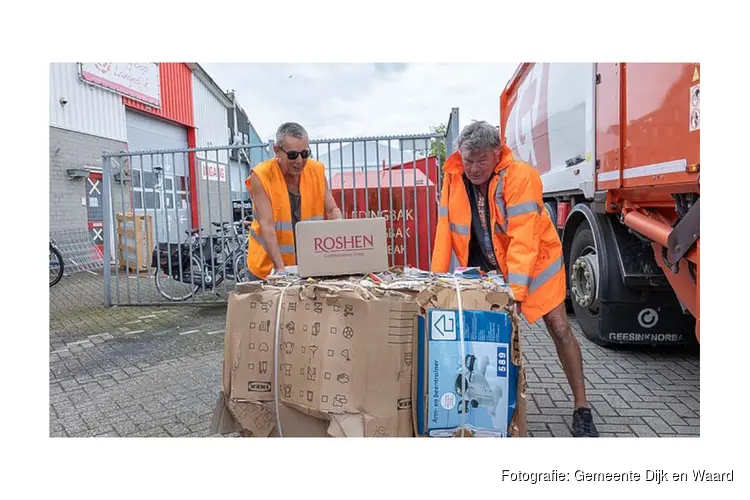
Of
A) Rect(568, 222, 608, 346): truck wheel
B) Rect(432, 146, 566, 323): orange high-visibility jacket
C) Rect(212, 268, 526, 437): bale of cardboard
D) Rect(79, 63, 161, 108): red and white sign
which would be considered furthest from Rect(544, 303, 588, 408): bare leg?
Rect(79, 63, 161, 108): red and white sign

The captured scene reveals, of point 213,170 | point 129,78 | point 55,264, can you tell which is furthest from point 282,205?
point 129,78

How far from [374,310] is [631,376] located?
2755 mm

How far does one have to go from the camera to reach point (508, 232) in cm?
262

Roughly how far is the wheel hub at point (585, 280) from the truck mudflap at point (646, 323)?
0.15 meters

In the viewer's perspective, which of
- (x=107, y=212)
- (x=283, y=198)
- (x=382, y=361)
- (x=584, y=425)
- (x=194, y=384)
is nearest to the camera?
(x=382, y=361)

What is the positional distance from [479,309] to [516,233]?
0.68 metres

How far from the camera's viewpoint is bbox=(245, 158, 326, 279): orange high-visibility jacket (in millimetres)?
3168

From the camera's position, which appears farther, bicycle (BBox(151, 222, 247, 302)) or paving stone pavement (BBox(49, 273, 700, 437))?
bicycle (BBox(151, 222, 247, 302))

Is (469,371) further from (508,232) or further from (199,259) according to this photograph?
(199,259)

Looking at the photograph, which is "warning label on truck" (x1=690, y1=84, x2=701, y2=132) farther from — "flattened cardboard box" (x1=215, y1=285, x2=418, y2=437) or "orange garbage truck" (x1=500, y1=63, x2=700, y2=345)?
"flattened cardboard box" (x1=215, y1=285, x2=418, y2=437)

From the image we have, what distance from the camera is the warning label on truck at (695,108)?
243 cm

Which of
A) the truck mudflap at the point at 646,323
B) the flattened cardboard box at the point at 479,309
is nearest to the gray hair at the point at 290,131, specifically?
the flattened cardboard box at the point at 479,309

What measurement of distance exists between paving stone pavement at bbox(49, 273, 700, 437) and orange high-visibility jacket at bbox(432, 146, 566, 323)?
92 centimetres

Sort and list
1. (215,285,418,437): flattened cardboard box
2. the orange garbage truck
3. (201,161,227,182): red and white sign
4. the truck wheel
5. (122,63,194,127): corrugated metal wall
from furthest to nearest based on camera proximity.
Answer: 1. (122,63,194,127): corrugated metal wall
2. (201,161,227,182): red and white sign
3. the truck wheel
4. the orange garbage truck
5. (215,285,418,437): flattened cardboard box
